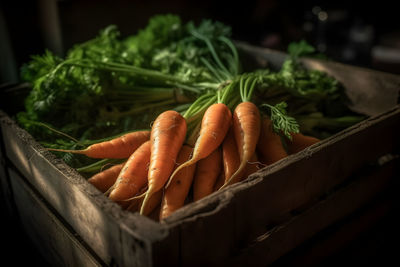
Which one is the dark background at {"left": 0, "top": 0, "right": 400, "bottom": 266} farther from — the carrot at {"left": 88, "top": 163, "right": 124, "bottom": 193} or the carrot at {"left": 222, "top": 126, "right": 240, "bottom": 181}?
the carrot at {"left": 88, "top": 163, "right": 124, "bottom": 193}

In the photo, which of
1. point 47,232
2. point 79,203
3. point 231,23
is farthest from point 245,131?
point 231,23

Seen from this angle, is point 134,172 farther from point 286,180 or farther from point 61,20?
point 61,20

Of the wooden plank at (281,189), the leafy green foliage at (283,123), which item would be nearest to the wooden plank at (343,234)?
Answer: the wooden plank at (281,189)

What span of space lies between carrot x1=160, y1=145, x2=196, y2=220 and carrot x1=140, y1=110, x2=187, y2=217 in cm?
A: 3

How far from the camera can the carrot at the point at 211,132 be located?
1150 millimetres

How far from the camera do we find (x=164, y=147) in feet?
3.74

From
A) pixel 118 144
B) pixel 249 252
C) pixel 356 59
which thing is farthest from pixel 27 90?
pixel 356 59

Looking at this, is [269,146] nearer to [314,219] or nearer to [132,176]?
[314,219]

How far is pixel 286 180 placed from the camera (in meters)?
A: 1.07

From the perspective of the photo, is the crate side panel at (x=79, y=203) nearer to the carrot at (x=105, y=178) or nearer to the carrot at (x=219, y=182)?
the carrot at (x=105, y=178)

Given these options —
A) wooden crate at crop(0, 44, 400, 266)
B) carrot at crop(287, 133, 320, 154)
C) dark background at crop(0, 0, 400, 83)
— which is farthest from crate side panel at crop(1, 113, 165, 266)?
dark background at crop(0, 0, 400, 83)

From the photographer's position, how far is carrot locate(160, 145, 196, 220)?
3.50ft

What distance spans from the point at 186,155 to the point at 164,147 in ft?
0.39

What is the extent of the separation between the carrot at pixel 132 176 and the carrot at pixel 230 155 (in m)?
0.28
